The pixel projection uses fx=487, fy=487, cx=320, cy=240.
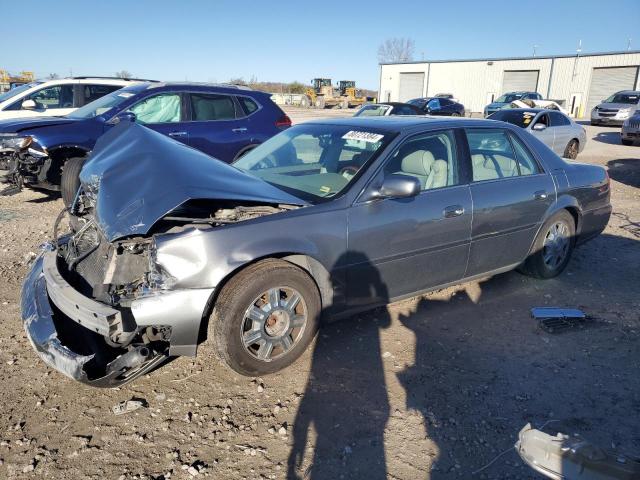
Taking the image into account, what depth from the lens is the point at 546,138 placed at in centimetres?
1204

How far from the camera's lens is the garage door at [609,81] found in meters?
36.2

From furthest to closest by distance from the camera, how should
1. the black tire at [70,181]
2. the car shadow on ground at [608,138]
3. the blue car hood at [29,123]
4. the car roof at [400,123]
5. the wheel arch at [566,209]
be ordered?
the car shadow on ground at [608,138], the blue car hood at [29,123], the black tire at [70,181], the wheel arch at [566,209], the car roof at [400,123]

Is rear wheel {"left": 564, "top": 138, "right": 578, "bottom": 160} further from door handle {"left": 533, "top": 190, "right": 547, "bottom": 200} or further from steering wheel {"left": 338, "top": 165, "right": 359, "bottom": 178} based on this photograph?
steering wheel {"left": 338, "top": 165, "right": 359, "bottom": 178}

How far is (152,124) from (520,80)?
41.6m

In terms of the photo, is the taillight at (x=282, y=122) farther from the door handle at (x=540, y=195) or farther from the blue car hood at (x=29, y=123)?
the door handle at (x=540, y=195)

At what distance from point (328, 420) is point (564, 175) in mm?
3467

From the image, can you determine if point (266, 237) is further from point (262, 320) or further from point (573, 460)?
point (573, 460)

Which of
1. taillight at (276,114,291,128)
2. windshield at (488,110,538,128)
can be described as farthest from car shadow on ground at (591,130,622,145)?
taillight at (276,114,291,128)

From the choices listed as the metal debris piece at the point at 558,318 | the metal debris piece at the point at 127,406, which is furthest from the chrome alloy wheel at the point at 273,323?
the metal debris piece at the point at 558,318

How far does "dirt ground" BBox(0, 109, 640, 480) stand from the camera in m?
2.52

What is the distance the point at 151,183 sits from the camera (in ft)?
9.89

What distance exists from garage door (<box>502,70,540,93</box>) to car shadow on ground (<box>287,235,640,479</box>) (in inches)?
1654

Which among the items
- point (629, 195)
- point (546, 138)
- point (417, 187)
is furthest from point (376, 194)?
point (546, 138)

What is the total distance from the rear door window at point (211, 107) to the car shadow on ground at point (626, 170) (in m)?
8.61
